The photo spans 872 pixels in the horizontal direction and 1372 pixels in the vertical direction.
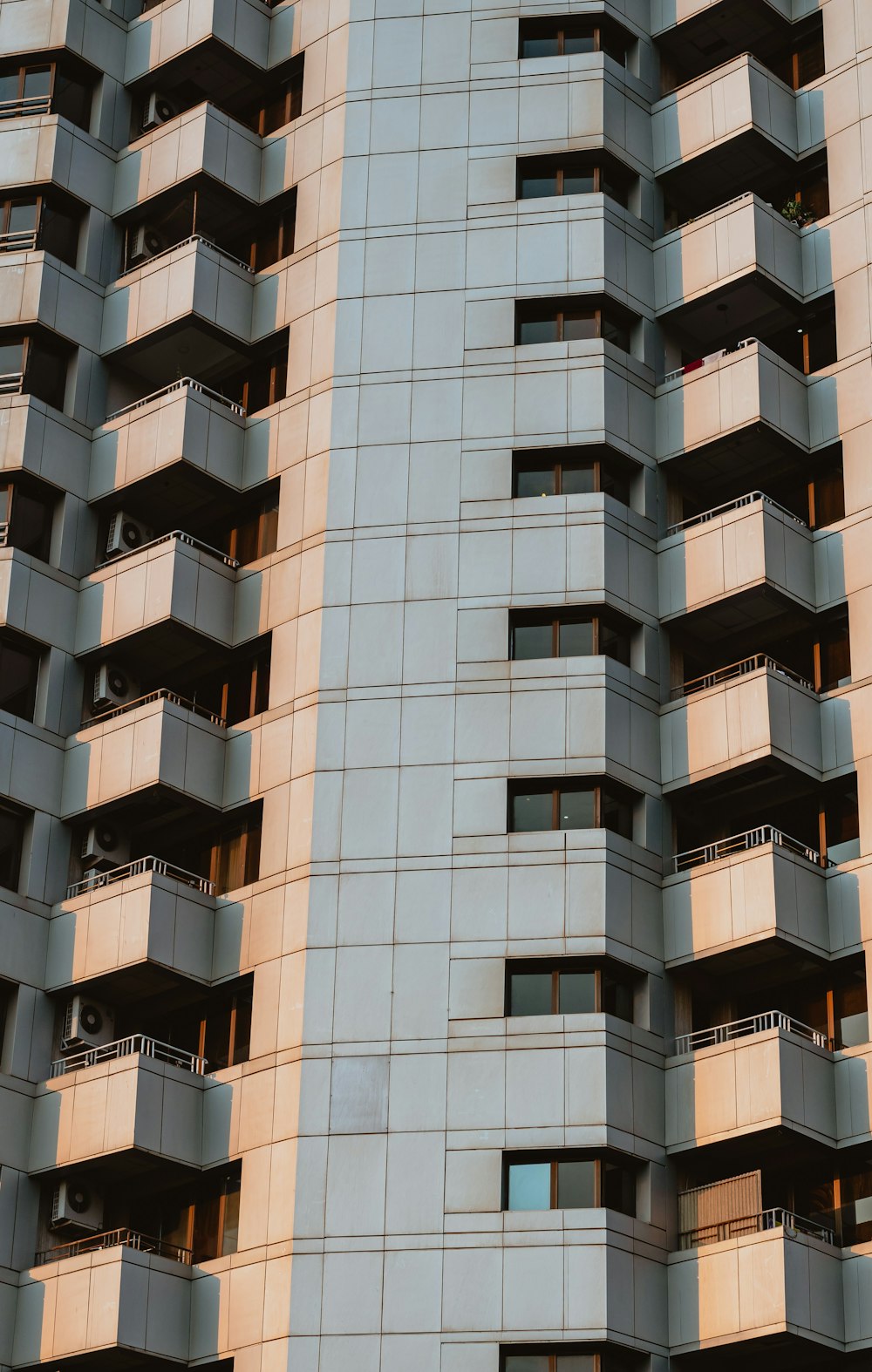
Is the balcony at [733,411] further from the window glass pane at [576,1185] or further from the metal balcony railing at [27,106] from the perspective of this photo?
the metal balcony railing at [27,106]

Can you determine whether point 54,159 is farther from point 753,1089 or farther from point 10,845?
point 753,1089

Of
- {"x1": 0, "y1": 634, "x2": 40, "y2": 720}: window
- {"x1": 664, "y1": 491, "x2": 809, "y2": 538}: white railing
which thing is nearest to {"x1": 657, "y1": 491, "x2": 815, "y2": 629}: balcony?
{"x1": 664, "y1": 491, "x2": 809, "y2": 538}: white railing

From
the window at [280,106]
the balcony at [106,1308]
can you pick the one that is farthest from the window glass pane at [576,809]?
the window at [280,106]

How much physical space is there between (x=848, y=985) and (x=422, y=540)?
1340cm

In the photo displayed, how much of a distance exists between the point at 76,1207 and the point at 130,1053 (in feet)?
11.1

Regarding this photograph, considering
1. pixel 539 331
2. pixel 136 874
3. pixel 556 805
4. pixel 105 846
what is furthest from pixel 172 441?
pixel 556 805

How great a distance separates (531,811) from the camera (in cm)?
4759

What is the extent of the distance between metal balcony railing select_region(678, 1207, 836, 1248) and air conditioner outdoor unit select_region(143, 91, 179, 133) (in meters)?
32.3

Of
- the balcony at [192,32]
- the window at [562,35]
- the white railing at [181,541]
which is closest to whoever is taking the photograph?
the white railing at [181,541]

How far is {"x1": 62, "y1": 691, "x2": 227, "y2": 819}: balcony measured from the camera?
164ft

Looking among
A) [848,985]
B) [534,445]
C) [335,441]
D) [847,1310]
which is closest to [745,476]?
[534,445]

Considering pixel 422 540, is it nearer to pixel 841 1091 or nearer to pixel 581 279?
pixel 581 279

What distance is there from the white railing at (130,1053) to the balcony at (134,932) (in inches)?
49.6

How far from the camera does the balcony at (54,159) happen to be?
57625mm
